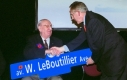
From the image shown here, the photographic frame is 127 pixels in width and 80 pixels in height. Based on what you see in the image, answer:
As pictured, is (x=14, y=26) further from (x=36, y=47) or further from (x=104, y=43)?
(x=104, y=43)

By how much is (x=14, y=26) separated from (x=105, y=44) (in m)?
2.52

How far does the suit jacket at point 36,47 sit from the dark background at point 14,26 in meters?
1.15

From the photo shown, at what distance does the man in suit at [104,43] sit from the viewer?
288 centimetres

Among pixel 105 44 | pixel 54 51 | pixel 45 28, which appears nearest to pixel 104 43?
pixel 105 44

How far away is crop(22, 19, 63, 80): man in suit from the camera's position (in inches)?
140

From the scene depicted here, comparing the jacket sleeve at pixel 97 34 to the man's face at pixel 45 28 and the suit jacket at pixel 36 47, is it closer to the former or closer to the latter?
the suit jacket at pixel 36 47

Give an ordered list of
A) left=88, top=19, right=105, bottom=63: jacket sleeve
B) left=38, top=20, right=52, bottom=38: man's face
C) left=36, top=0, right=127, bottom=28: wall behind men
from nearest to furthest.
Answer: left=88, top=19, right=105, bottom=63: jacket sleeve → left=38, top=20, right=52, bottom=38: man's face → left=36, top=0, right=127, bottom=28: wall behind men

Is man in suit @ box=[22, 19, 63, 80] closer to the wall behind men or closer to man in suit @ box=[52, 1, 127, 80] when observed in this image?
man in suit @ box=[52, 1, 127, 80]

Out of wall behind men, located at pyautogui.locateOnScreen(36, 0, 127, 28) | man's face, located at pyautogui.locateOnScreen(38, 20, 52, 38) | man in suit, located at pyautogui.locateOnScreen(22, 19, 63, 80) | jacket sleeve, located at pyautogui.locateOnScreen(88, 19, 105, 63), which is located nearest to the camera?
jacket sleeve, located at pyautogui.locateOnScreen(88, 19, 105, 63)

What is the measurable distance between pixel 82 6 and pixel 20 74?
1.24 m

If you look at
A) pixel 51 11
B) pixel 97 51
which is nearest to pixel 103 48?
pixel 97 51

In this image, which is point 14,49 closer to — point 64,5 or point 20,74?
point 64,5

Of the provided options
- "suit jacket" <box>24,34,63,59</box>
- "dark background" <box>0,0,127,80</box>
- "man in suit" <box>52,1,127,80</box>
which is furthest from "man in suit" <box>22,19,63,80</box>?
"dark background" <box>0,0,127,80</box>

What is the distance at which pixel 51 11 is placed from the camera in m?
5.08
